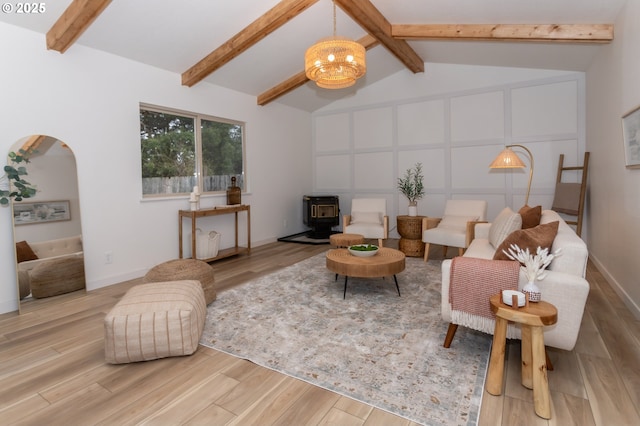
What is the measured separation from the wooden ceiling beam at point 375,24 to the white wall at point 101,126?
246 centimetres

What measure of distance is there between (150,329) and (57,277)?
212cm

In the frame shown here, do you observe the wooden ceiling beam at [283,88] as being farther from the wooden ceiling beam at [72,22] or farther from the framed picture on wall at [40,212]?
the framed picture on wall at [40,212]

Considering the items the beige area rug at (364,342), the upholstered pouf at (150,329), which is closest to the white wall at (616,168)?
the beige area rug at (364,342)

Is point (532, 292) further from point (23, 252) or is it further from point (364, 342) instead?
point (23, 252)

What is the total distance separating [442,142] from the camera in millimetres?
6250

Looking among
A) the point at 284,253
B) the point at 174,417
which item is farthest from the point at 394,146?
the point at 174,417

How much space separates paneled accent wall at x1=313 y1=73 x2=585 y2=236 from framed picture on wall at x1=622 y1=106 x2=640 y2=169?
252 centimetres

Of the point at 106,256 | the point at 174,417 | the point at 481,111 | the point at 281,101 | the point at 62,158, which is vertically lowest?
the point at 174,417

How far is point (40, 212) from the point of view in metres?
3.34

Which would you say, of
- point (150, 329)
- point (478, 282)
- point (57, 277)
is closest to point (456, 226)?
point (478, 282)

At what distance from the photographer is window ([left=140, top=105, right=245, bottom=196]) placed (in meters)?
4.46

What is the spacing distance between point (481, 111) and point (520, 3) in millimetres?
2601

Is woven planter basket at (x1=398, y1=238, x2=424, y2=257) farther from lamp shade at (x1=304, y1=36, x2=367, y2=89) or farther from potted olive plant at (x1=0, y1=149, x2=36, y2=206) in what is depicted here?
potted olive plant at (x1=0, y1=149, x2=36, y2=206)

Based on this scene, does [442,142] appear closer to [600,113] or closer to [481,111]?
[481,111]
